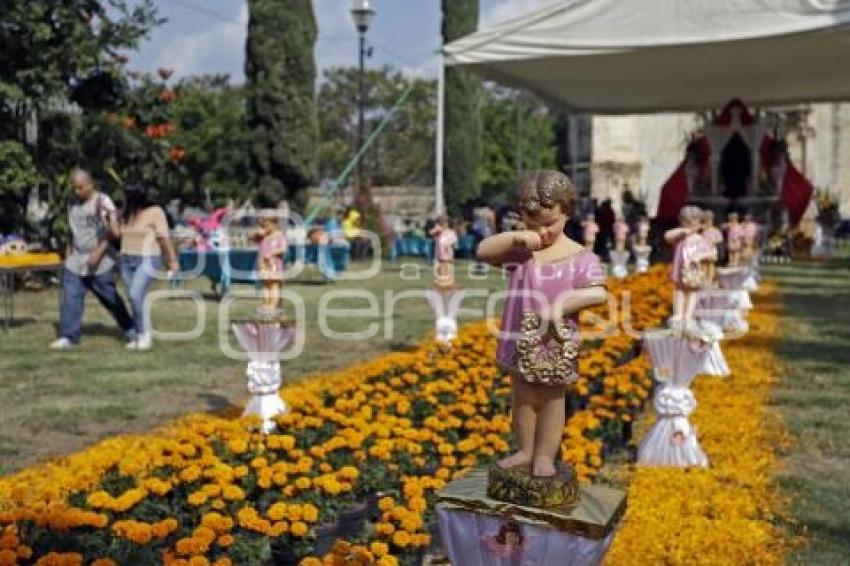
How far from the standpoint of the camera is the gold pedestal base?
101 inches

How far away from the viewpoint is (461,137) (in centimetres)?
3047

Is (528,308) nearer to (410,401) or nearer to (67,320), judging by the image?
(410,401)

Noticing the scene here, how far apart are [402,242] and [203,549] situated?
20882 millimetres

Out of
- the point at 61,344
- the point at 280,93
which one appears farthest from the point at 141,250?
the point at 280,93

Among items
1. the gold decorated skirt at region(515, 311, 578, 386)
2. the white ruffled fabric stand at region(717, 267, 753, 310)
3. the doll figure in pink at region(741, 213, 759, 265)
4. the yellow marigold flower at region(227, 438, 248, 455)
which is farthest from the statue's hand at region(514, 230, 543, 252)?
the doll figure in pink at region(741, 213, 759, 265)

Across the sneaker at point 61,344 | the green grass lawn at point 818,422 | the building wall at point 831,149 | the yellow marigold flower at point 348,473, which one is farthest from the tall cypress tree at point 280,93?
the building wall at point 831,149

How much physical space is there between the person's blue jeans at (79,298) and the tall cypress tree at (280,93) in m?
12.7

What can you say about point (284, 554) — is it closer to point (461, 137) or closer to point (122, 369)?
point (122, 369)

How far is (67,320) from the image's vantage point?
9.76 meters

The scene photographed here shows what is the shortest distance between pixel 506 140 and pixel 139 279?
48.8 metres

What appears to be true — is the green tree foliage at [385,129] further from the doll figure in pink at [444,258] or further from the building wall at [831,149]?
the doll figure in pink at [444,258]

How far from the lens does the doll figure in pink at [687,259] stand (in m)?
7.03

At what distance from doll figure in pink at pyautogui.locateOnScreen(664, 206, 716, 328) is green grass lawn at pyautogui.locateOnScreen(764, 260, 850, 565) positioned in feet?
3.59

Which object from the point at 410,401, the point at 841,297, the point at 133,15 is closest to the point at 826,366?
the point at 410,401
